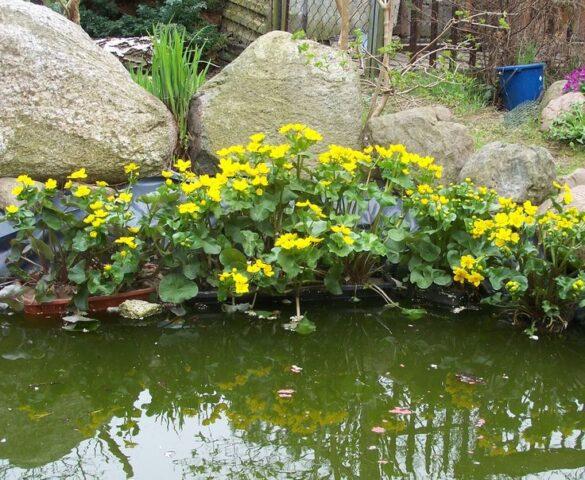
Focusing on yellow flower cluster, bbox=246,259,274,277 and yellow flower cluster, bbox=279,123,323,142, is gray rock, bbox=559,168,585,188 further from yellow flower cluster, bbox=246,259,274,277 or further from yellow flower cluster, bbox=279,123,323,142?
yellow flower cluster, bbox=246,259,274,277

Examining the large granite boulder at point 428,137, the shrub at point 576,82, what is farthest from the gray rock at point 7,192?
the shrub at point 576,82

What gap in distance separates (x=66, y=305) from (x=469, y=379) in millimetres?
2095

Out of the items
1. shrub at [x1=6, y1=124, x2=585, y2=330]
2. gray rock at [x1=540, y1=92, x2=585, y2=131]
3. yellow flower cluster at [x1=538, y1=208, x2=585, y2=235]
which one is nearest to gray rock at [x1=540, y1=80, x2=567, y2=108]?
gray rock at [x1=540, y1=92, x2=585, y2=131]

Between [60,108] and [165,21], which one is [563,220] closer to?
[60,108]

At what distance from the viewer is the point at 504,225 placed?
13.1ft

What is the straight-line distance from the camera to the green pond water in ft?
9.45

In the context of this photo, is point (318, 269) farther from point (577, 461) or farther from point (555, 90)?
point (555, 90)

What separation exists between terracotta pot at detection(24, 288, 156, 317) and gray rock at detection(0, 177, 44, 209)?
2.74 ft

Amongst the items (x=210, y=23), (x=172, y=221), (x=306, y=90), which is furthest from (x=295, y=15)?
(x=172, y=221)

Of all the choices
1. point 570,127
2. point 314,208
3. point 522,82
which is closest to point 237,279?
point 314,208

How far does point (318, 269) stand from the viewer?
14.4 ft

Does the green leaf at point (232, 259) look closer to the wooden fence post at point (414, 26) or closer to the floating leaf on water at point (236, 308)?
the floating leaf on water at point (236, 308)

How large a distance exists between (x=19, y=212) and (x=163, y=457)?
1719 millimetres

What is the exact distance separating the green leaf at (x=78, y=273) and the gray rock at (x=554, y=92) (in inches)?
188
